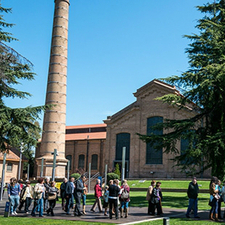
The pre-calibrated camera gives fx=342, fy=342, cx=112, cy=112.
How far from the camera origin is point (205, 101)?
822 inches

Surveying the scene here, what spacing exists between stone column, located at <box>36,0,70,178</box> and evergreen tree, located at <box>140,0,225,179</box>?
59.1ft

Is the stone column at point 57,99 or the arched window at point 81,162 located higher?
the stone column at point 57,99

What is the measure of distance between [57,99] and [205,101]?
19976mm

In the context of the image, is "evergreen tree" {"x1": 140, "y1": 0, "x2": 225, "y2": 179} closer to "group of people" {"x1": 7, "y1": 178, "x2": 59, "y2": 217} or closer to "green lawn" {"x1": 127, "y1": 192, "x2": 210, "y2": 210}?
"green lawn" {"x1": 127, "y1": 192, "x2": 210, "y2": 210}

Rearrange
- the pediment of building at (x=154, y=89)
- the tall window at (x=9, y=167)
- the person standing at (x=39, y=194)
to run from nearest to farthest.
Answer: the person standing at (x=39, y=194)
the pediment of building at (x=154, y=89)
the tall window at (x=9, y=167)

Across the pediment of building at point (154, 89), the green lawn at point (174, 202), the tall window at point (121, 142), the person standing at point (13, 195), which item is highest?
the pediment of building at point (154, 89)

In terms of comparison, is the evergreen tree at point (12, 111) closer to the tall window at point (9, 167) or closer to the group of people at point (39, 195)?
the group of people at point (39, 195)

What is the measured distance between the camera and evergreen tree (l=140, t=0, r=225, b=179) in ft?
62.1

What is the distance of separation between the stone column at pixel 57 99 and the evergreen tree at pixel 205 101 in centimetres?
1802

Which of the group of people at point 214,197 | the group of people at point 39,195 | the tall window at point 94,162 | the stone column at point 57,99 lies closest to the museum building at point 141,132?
the tall window at point 94,162

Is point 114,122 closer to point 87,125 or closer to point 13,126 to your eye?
point 87,125

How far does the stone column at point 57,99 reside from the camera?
3700 cm

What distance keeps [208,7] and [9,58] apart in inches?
583

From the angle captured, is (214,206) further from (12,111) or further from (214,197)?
(12,111)
